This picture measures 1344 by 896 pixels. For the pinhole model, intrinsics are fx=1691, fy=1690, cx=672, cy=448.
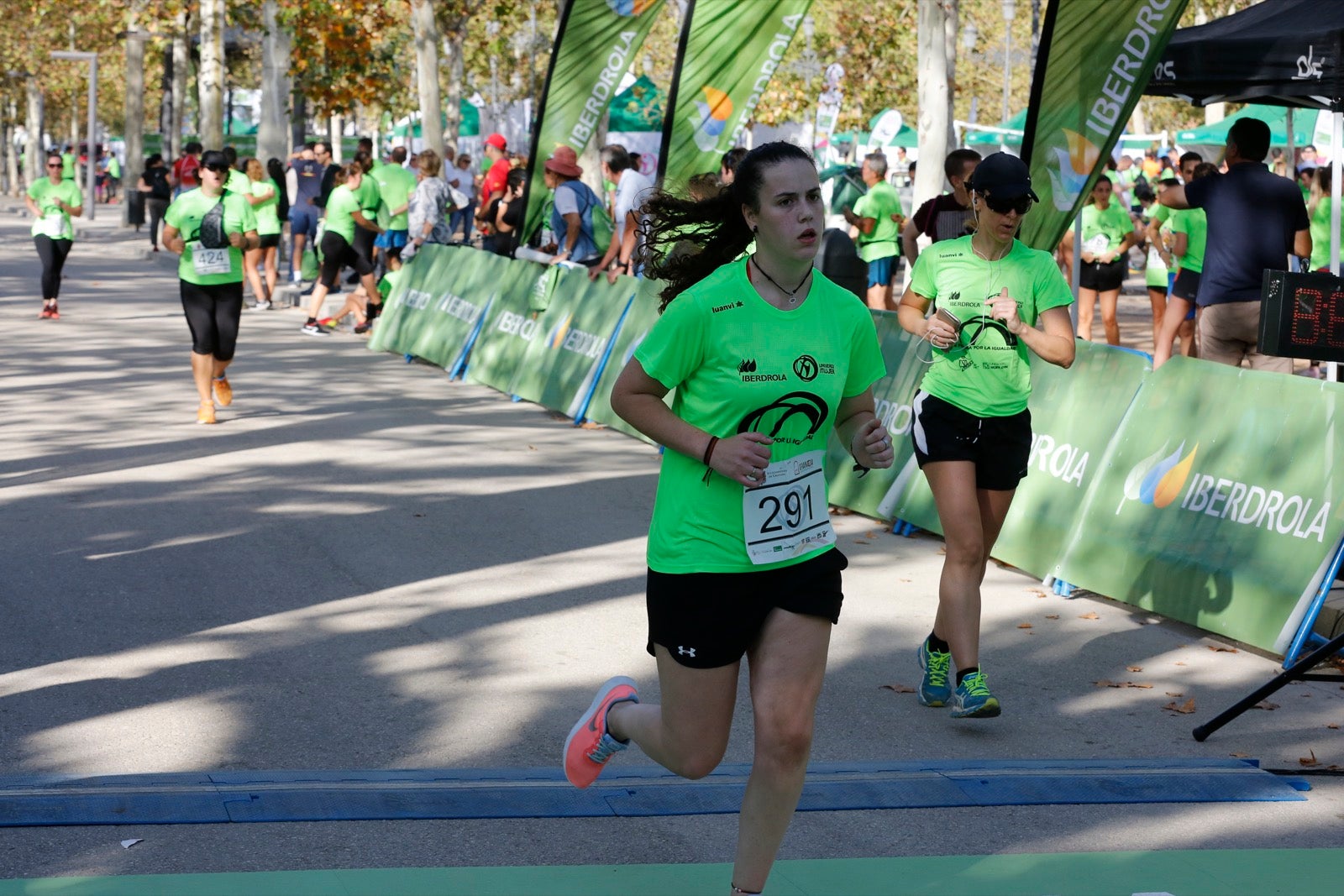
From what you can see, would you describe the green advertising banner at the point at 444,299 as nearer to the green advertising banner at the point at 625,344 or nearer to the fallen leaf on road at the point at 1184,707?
the green advertising banner at the point at 625,344

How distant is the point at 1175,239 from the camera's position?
13898mm

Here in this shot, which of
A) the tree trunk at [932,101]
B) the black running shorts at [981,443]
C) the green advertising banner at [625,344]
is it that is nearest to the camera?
the black running shorts at [981,443]

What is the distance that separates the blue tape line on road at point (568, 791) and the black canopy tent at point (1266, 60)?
5670mm

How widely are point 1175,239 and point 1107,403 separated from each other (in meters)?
5.99

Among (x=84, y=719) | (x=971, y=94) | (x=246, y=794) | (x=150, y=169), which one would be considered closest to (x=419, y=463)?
(x=84, y=719)

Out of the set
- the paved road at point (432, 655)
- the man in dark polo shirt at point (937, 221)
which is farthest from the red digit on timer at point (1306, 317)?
the man in dark polo shirt at point (937, 221)

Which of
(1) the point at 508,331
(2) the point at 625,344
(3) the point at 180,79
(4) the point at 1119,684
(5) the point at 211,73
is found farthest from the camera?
(3) the point at 180,79

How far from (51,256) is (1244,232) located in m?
14.0

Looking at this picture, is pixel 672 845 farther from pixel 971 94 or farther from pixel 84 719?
pixel 971 94

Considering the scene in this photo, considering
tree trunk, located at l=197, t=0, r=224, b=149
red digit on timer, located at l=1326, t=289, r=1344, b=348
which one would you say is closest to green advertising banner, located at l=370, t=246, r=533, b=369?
red digit on timer, located at l=1326, t=289, r=1344, b=348

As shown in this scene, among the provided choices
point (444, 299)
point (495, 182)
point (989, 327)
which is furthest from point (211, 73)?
point (989, 327)

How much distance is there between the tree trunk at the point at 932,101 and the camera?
634 inches

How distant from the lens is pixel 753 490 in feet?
13.1

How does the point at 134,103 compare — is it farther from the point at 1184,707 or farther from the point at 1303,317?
the point at 1184,707
